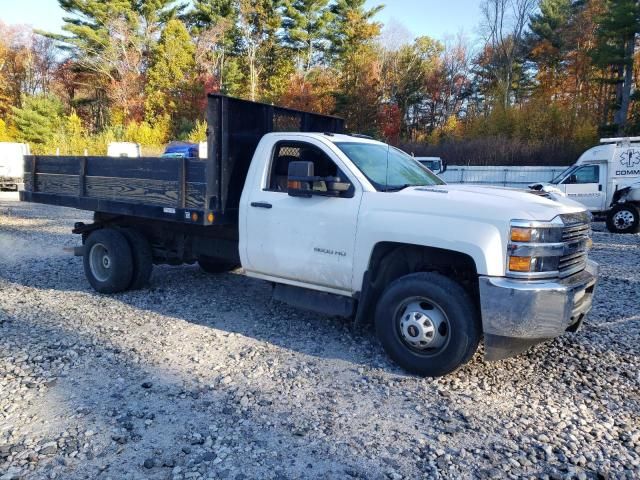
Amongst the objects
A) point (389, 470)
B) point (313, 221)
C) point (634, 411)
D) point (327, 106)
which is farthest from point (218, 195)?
point (327, 106)

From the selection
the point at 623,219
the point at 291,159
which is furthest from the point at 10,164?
the point at 623,219

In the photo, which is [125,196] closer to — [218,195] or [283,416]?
[218,195]

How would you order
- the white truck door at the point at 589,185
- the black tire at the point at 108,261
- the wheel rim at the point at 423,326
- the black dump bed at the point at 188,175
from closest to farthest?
the wheel rim at the point at 423,326, the black dump bed at the point at 188,175, the black tire at the point at 108,261, the white truck door at the point at 589,185

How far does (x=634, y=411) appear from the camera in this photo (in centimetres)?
383

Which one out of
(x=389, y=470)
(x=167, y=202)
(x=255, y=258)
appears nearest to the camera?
(x=389, y=470)

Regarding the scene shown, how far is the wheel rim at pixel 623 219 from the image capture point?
45.7ft

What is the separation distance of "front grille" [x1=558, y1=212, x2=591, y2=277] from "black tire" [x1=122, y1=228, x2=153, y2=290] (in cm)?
503

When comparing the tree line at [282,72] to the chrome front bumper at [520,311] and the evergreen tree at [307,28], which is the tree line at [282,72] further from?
the chrome front bumper at [520,311]

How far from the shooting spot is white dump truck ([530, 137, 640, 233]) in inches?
549

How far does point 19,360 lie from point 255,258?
2.33 m

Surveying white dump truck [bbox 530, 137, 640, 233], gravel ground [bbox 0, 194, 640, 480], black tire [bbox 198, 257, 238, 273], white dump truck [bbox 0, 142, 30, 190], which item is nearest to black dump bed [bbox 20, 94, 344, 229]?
gravel ground [bbox 0, 194, 640, 480]

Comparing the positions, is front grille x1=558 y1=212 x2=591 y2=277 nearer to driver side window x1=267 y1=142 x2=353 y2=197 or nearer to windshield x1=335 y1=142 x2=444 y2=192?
windshield x1=335 y1=142 x2=444 y2=192

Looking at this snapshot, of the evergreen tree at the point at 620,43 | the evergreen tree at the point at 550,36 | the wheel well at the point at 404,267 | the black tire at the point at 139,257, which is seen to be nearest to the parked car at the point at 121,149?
the black tire at the point at 139,257

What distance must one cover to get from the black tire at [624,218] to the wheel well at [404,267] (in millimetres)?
11693
